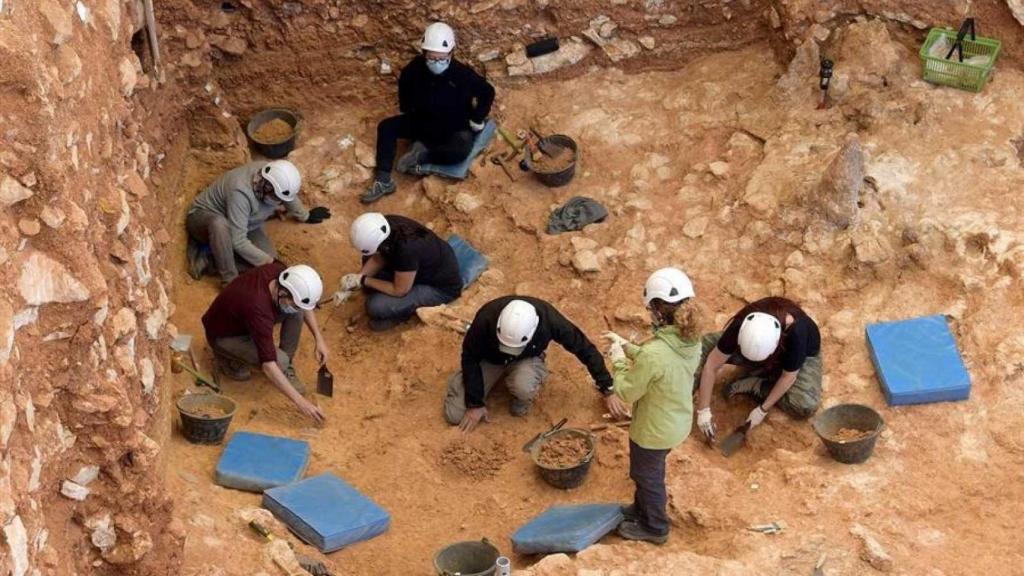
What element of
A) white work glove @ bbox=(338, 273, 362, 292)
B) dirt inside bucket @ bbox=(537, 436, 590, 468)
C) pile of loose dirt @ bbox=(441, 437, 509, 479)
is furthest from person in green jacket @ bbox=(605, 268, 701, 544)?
white work glove @ bbox=(338, 273, 362, 292)

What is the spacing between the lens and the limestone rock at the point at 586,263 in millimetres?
8938

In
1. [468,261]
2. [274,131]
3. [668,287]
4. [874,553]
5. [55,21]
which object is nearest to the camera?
[55,21]

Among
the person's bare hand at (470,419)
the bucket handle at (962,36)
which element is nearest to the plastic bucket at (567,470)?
the person's bare hand at (470,419)

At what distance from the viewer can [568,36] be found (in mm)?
10141

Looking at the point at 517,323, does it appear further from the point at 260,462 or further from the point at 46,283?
the point at 46,283

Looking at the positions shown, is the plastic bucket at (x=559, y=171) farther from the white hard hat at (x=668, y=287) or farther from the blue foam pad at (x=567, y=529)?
the blue foam pad at (x=567, y=529)

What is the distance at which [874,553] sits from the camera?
21.7ft

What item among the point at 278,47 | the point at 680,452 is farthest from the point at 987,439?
the point at 278,47

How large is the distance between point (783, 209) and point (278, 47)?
156 inches

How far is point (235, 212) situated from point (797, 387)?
385 centimetres

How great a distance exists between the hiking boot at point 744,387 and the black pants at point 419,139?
9.46 feet

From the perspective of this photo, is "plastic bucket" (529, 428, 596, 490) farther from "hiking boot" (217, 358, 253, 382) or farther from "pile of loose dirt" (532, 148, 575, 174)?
"pile of loose dirt" (532, 148, 575, 174)

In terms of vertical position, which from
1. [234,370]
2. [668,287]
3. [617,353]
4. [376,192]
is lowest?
[234,370]

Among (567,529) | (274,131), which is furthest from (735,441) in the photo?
(274,131)
